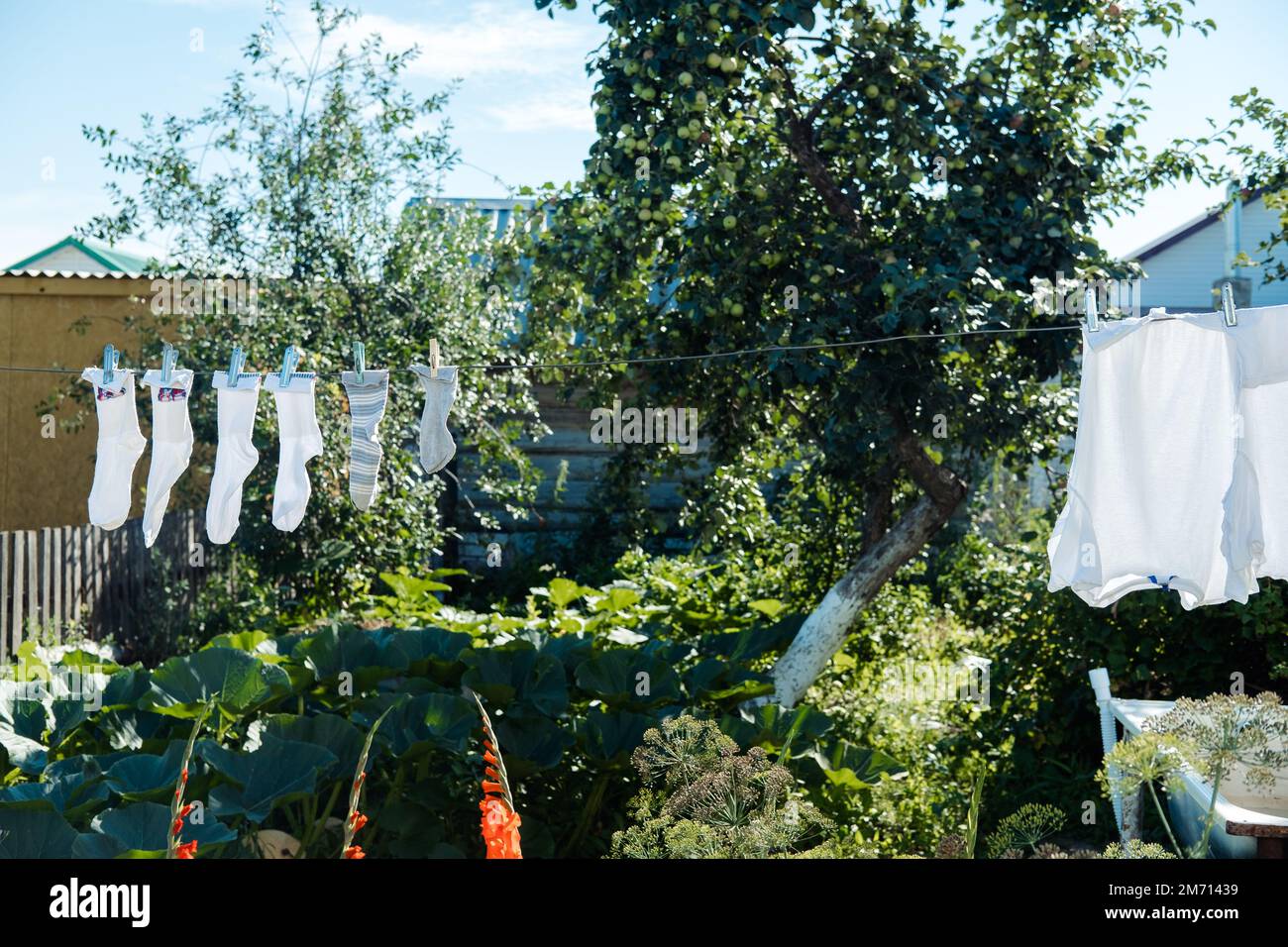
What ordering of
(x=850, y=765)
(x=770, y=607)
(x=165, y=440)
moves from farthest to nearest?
(x=770, y=607)
(x=850, y=765)
(x=165, y=440)

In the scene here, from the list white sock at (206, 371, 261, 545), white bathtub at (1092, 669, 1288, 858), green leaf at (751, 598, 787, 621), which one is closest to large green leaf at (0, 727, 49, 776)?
white sock at (206, 371, 261, 545)

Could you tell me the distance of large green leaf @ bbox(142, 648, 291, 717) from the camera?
393 centimetres

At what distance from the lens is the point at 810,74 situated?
541 centimetres

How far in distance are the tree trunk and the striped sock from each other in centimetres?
269

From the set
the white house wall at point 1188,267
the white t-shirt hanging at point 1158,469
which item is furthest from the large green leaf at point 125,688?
the white house wall at point 1188,267

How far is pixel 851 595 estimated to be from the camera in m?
5.65

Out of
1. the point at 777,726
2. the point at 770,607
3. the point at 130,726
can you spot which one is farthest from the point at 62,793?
the point at 770,607

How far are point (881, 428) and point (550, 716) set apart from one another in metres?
1.80

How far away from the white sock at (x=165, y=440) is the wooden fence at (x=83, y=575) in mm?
2628

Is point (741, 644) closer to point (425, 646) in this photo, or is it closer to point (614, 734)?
point (614, 734)

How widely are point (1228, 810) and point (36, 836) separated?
10.9ft

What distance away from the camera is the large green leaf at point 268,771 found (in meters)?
3.33

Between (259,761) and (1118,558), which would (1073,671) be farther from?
(259,761)
